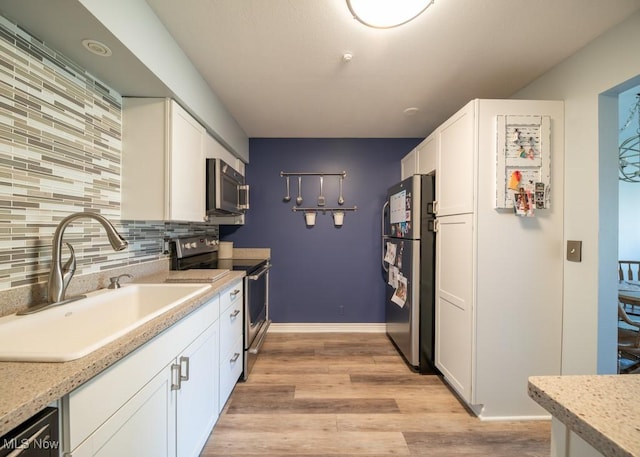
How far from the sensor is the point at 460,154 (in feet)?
5.65

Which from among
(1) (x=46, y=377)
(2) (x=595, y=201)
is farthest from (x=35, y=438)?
(2) (x=595, y=201)

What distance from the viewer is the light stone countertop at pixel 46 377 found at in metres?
0.49

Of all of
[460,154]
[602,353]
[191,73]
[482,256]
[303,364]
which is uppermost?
[191,73]

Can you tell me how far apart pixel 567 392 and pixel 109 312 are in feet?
5.62

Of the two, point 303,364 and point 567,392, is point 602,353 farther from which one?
point 303,364

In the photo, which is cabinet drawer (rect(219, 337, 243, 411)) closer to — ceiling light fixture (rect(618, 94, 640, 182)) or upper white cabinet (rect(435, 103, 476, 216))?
upper white cabinet (rect(435, 103, 476, 216))

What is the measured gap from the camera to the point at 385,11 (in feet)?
3.80

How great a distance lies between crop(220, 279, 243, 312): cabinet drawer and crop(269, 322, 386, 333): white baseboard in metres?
1.25

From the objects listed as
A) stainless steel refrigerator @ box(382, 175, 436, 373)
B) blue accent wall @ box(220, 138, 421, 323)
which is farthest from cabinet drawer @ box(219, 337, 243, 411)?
stainless steel refrigerator @ box(382, 175, 436, 373)

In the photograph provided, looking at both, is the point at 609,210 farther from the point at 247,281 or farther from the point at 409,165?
the point at 247,281

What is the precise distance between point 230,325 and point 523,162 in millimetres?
2210

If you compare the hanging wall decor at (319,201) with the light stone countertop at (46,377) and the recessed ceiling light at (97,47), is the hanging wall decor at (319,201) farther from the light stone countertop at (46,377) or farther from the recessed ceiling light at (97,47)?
the light stone countertop at (46,377)

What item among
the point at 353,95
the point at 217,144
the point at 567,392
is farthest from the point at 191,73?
the point at 567,392

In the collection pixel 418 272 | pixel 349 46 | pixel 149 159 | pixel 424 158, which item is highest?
pixel 349 46
